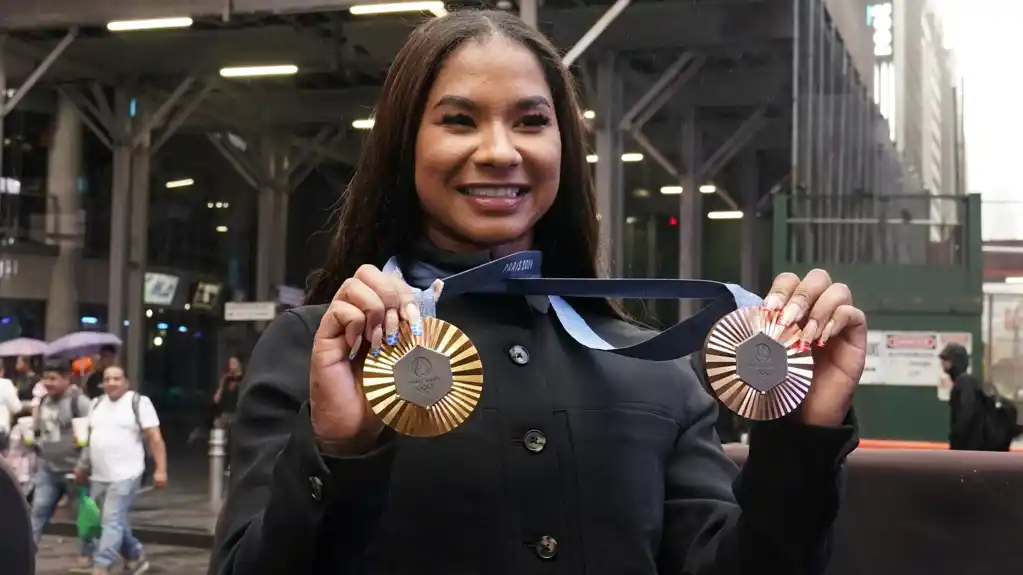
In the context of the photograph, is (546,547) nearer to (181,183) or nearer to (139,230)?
(139,230)

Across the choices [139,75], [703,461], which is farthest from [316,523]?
[139,75]

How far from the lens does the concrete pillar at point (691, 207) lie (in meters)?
10.7

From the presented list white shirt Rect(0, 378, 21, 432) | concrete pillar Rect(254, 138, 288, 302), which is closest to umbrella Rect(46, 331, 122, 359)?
white shirt Rect(0, 378, 21, 432)

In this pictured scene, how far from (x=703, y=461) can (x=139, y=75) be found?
12.5 metres

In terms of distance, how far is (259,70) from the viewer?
12062 mm

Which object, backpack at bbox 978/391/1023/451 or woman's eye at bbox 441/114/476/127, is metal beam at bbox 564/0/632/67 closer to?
backpack at bbox 978/391/1023/451

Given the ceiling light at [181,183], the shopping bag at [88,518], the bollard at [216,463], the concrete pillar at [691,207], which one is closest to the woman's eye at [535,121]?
the shopping bag at [88,518]

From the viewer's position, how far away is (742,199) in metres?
10.0

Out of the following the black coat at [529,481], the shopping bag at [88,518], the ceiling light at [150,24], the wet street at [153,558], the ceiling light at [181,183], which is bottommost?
the wet street at [153,558]

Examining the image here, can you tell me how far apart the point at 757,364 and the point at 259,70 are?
38.7ft

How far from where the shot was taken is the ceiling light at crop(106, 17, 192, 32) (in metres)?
10.3

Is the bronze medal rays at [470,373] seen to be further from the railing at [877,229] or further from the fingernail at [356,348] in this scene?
the railing at [877,229]

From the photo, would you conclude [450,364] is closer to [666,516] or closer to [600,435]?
[600,435]

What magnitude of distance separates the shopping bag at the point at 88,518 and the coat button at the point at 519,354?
6.58 metres
